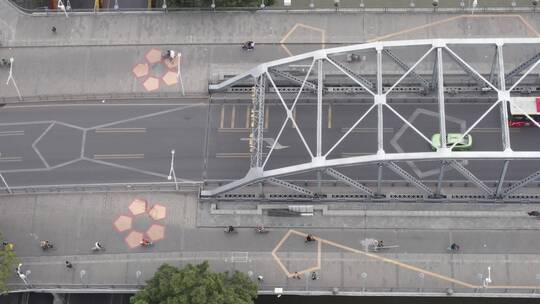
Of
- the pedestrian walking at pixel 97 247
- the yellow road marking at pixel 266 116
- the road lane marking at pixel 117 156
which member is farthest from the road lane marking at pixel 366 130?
the pedestrian walking at pixel 97 247

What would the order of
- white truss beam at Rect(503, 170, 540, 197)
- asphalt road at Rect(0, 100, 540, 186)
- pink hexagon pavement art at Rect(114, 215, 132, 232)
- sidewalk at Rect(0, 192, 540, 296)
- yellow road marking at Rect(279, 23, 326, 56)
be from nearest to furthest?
white truss beam at Rect(503, 170, 540, 197), sidewalk at Rect(0, 192, 540, 296), pink hexagon pavement art at Rect(114, 215, 132, 232), asphalt road at Rect(0, 100, 540, 186), yellow road marking at Rect(279, 23, 326, 56)

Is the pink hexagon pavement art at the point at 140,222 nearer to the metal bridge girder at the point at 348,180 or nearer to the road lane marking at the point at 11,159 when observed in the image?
the road lane marking at the point at 11,159

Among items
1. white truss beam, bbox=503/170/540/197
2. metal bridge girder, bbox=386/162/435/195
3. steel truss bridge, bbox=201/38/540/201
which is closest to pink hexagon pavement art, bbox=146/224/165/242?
steel truss bridge, bbox=201/38/540/201

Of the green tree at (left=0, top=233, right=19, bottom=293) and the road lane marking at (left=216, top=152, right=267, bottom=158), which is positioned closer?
the green tree at (left=0, top=233, right=19, bottom=293)

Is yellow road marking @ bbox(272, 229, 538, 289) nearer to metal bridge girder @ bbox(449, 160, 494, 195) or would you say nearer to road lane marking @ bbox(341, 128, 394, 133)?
metal bridge girder @ bbox(449, 160, 494, 195)

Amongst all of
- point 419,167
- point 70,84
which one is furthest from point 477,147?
point 70,84

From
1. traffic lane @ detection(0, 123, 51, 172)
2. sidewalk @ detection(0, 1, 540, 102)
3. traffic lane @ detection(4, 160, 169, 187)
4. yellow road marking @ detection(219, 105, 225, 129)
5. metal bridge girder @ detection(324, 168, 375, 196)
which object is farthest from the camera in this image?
Result: sidewalk @ detection(0, 1, 540, 102)

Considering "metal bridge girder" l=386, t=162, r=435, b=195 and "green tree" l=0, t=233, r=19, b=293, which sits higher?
"metal bridge girder" l=386, t=162, r=435, b=195
